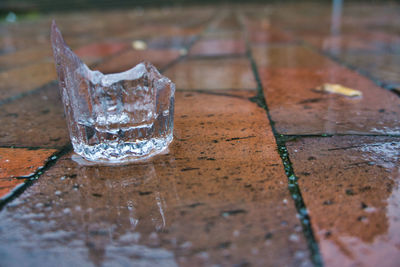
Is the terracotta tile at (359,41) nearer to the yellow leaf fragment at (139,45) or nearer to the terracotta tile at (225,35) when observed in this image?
the terracotta tile at (225,35)

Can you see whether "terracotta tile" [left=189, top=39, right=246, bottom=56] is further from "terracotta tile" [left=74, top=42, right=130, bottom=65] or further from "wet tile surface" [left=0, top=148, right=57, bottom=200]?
"wet tile surface" [left=0, top=148, right=57, bottom=200]

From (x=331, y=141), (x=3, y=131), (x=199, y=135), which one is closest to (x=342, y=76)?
(x=331, y=141)

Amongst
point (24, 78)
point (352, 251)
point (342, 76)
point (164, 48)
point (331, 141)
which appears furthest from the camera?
point (164, 48)

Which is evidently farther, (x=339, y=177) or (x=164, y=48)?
(x=164, y=48)

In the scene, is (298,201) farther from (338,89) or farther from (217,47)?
(217,47)

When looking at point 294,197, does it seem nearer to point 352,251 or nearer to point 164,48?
point 352,251

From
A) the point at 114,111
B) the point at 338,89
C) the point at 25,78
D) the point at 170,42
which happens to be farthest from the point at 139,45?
the point at 114,111

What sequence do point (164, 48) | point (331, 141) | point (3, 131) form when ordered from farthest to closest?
point (164, 48) < point (3, 131) < point (331, 141)
